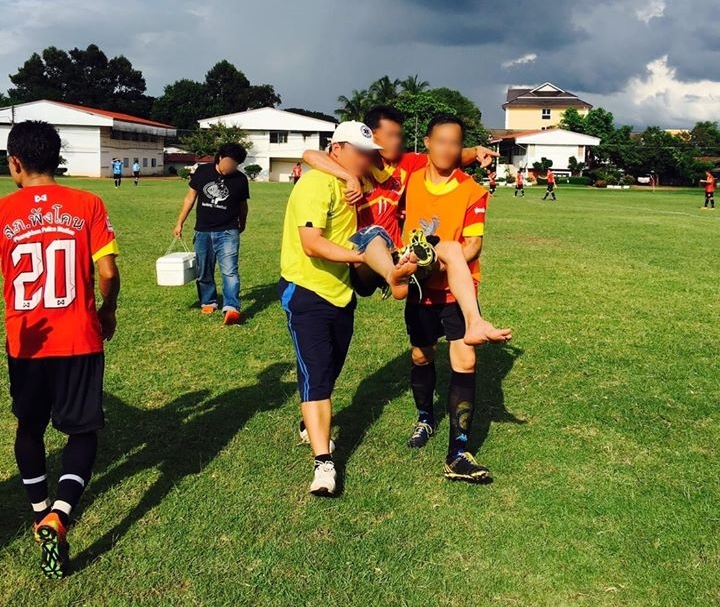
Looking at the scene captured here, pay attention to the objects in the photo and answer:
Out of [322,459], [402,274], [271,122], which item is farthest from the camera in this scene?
[271,122]

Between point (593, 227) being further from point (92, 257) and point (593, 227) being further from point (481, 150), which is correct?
point (92, 257)

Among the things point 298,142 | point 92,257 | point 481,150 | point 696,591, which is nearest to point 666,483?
point 696,591

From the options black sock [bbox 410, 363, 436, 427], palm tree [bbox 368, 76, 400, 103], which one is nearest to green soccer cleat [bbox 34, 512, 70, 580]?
black sock [bbox 410, 363, 436, 427]

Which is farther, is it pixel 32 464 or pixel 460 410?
pixel 460 410

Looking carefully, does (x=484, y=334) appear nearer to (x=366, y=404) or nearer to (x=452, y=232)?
(x=452, y=232)

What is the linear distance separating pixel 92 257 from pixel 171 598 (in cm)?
160

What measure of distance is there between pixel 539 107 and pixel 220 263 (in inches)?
4041

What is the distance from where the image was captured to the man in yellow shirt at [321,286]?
399 centimetres

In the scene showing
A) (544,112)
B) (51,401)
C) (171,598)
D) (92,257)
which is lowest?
(171,598)

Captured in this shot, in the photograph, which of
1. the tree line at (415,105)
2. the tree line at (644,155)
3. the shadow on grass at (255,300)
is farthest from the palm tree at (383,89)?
the shadow on grass at (255,300)

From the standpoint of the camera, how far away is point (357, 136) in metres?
4.03

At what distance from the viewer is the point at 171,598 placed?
3084 millimetres

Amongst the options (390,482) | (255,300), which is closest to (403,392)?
(390,482)

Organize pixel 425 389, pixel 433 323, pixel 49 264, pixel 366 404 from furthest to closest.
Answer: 1. pixel 366 404
2. pixel 425 389
3. pixel 433 323
4. pixel 49 264
